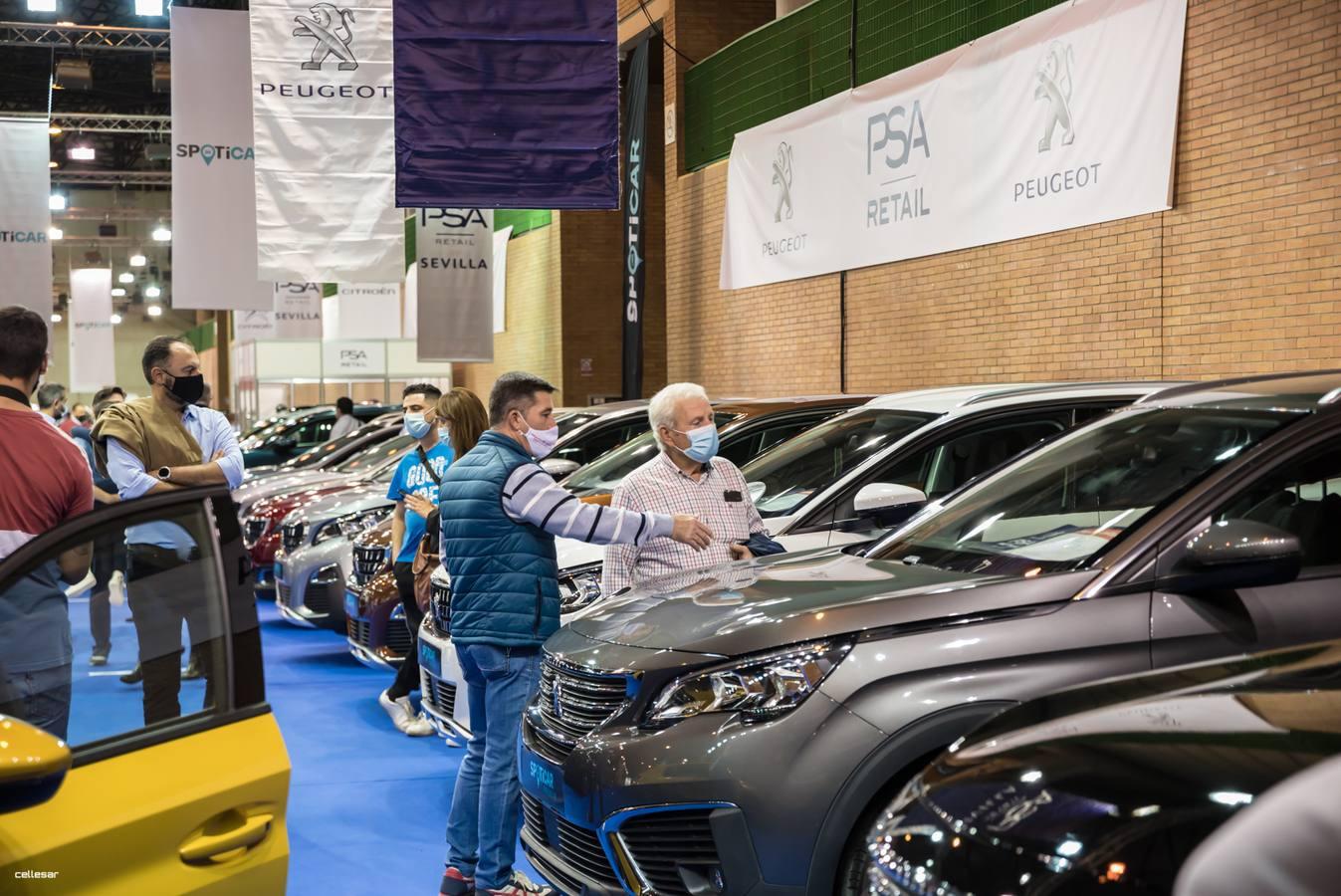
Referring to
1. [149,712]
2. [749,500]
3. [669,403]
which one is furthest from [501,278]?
[149,712]

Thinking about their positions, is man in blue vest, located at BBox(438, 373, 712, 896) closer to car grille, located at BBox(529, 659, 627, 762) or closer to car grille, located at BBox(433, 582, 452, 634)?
car grille, located at BBox(529, 659, 627, 762)

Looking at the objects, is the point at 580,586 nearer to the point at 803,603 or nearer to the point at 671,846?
the point at 803,603

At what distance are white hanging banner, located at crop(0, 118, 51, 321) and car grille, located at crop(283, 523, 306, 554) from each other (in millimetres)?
4625

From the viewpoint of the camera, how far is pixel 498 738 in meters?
4.76

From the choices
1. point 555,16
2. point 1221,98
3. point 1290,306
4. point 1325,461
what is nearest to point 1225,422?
point 1325,461

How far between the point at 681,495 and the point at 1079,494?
147cm

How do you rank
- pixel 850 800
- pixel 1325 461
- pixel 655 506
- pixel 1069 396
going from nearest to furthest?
pixel 850 800
pixel 1325 461
pixel 655 506
pixel 1069 396

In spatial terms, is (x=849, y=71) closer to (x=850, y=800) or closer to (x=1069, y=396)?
(x=1069, y=396)

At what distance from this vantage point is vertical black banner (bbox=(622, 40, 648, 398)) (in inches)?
718

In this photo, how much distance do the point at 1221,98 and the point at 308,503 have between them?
281 inches

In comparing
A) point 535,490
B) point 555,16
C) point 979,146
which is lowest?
point 535,490

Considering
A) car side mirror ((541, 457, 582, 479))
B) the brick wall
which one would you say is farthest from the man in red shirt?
the brick wall

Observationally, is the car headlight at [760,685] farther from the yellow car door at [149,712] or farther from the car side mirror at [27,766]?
the car side mirror at [27,766]

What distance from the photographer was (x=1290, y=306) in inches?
343
